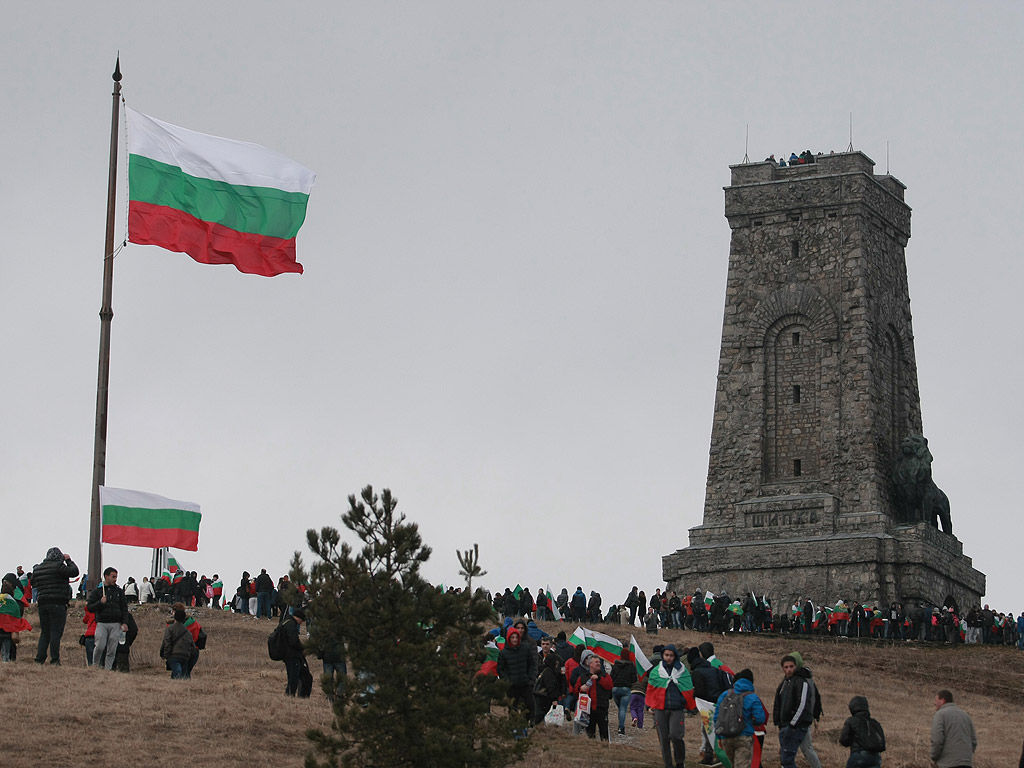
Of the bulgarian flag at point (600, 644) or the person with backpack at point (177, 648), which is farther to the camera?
the bulgarian flag at point (600, 644)

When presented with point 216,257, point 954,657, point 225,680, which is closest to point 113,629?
point 225,680

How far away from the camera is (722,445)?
197 ft

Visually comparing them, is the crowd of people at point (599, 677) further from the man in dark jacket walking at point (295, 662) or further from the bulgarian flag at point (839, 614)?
the bulgarian flag at point (839, 614)

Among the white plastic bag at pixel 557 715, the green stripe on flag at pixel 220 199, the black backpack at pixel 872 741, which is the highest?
the green stripe on flag at pixel 220 199

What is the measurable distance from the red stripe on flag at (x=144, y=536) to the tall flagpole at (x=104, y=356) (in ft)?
1.25

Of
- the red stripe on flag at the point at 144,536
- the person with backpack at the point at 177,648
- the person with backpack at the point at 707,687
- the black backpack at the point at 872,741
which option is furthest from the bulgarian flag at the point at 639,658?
the red stripe on flag at the point at 144,536

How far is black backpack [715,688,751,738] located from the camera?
22.5 m

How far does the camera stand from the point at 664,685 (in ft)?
76.6

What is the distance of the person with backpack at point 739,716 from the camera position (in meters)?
22.5

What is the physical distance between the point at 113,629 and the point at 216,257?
604cm

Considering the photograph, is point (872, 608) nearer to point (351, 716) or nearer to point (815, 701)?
point (815, 701)

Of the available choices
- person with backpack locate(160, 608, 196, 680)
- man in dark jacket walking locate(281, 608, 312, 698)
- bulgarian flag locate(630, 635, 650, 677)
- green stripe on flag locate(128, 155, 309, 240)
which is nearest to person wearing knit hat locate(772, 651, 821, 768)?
bulgarian flag locate(630, 635, 650, 677)

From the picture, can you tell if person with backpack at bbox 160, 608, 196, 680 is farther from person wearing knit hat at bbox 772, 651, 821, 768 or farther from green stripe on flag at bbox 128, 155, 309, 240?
person wearing knit hat at bbox 772, 651, 821, 768

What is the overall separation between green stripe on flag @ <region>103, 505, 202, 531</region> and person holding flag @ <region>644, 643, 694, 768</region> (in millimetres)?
7878
